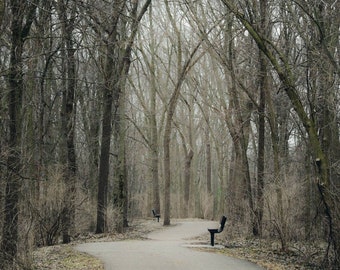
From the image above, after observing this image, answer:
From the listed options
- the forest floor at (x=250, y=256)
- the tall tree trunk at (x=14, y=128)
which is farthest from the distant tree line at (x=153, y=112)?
the forest floor at (x=250, y=256)

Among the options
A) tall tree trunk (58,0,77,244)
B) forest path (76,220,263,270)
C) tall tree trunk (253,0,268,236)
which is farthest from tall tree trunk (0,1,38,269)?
tall tree trunk (253,0,268,236)

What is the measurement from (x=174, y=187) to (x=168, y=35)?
1943cm

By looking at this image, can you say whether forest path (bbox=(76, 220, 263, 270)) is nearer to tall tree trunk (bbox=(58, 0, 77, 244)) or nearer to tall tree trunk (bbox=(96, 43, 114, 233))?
tall tree trunk (bbox=(58, 0, 77, 244))

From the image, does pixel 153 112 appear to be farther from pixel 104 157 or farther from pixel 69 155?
pixel 69 155

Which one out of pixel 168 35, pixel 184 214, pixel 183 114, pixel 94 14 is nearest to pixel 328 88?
pixel 94 14

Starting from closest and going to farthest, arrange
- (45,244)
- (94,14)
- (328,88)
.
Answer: (94,14) < (328,88) < (45,244)

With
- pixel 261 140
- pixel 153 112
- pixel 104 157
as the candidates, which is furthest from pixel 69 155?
pixel 153 112

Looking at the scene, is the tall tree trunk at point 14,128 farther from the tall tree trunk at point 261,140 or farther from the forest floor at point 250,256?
the tall tree trunk at point 261,140

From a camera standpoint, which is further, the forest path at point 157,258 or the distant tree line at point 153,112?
the distant tree line at point 153,112

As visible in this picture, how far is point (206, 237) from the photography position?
20.5 m

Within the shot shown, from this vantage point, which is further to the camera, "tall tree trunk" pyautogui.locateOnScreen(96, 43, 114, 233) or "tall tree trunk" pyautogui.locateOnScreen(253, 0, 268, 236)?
"tall tree trunk" pyautogui.locateOnScreen(96, 43, 114, 233)

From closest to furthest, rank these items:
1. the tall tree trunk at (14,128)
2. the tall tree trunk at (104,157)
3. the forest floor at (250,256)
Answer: the tall tree trunk at (14,128) < the forest floor at (250,256) < the tall tree trunk at (104,157)

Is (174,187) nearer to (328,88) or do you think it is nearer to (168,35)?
(168,35)

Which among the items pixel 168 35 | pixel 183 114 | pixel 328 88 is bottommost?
pixel 328 88
